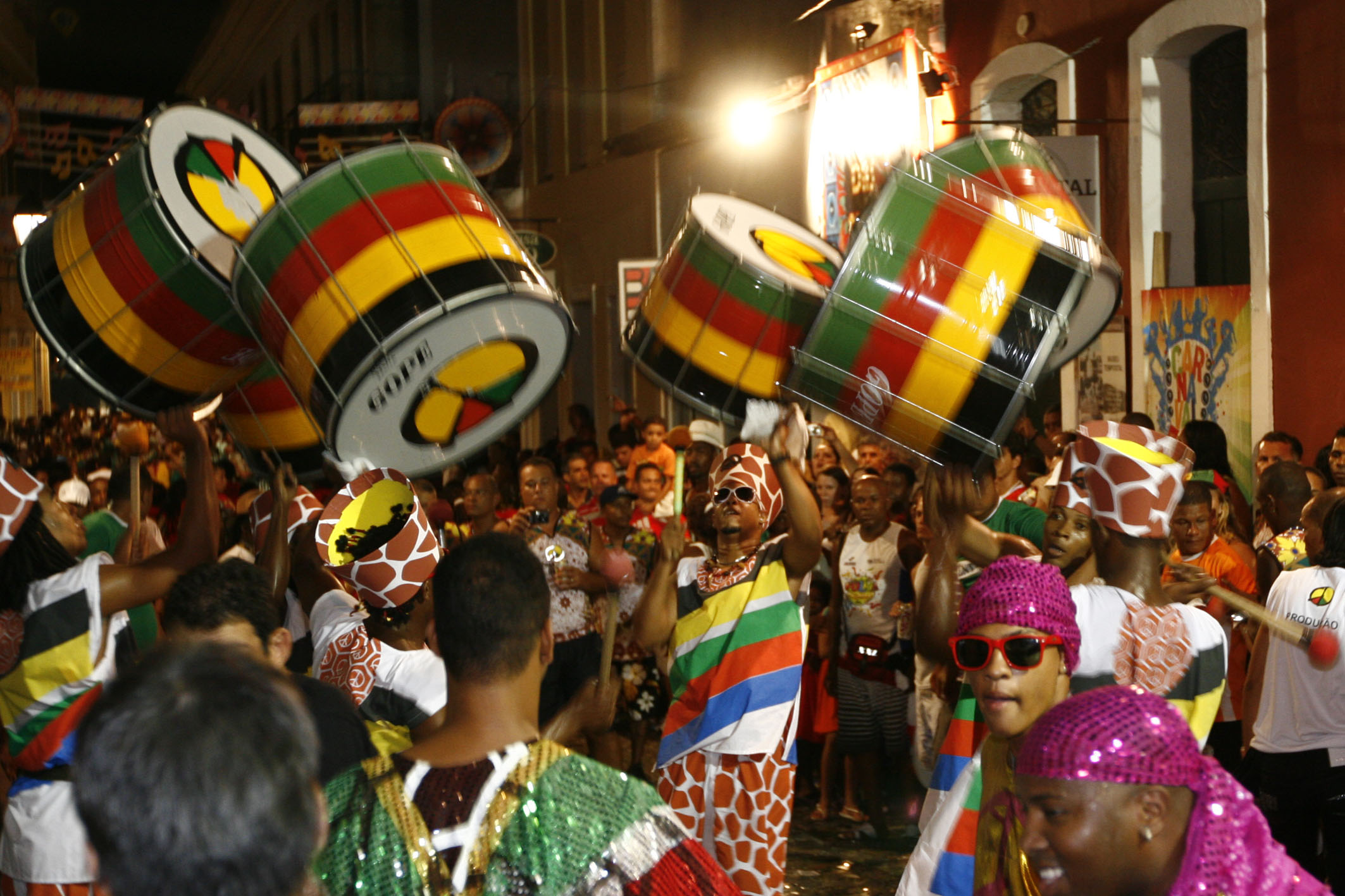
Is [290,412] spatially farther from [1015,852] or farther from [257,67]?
[257,67]

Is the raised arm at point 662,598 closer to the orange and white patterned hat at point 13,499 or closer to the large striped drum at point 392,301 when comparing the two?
the large striped drum at point 392,301

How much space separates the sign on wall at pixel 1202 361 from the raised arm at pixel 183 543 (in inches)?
302

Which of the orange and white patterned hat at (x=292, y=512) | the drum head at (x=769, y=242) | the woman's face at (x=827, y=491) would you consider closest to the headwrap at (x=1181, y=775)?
the drum head at (x=769, y=242)

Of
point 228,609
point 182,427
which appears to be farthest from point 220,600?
point 182,427

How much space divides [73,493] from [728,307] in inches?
309

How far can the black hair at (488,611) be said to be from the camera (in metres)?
2.38

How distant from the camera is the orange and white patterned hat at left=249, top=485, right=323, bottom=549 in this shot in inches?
213

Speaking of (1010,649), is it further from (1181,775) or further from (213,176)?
(213,176)

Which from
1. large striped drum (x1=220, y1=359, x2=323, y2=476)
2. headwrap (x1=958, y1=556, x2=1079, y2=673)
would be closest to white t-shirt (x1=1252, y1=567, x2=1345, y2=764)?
headwrap (x1=958, y1=556, x2=1079, y2=673)

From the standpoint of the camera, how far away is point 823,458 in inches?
388

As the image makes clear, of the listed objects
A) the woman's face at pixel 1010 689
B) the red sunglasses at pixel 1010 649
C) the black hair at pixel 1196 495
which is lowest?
the woman's face at pixel 1010 689

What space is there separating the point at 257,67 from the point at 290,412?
4135 centimetres

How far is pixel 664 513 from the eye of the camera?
9.16 meters

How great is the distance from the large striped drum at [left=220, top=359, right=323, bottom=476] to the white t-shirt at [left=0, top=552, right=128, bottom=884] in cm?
111
